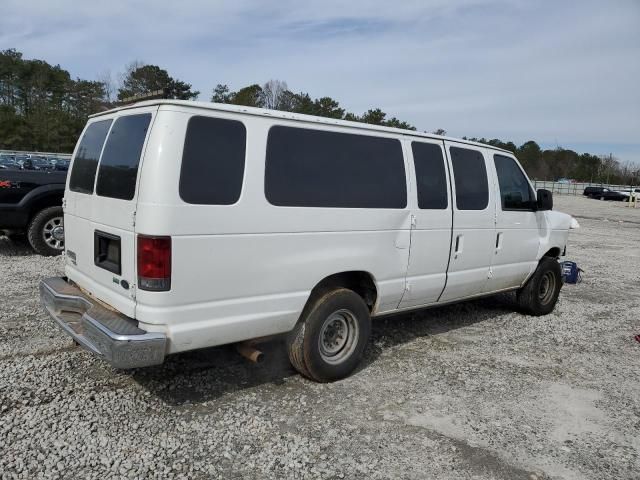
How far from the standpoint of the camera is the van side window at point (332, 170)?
3.75 m

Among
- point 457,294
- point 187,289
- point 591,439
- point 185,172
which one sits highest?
point 185,172

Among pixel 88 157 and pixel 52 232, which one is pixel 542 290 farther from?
pixel 52 232

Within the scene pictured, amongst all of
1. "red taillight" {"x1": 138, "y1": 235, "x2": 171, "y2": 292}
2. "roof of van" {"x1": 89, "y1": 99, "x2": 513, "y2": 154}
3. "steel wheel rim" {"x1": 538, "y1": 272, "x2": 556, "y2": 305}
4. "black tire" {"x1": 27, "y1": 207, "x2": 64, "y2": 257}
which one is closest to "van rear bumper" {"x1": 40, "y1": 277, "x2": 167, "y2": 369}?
"red taillight" {"x1": 138, "y1": 235, "x2": 171, "y2": 292}

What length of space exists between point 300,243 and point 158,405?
1.59 meters

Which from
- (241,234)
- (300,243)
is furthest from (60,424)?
(300,243)

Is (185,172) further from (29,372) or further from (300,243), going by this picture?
(29,372)

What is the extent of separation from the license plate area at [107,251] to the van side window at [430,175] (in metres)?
2.63

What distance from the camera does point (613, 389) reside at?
455 centimetres

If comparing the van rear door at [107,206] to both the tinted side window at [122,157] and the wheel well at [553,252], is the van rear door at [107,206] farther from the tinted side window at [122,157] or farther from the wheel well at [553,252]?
the wheel well at [553,252]

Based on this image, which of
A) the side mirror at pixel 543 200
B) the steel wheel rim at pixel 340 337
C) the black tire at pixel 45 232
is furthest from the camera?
the black tire at pixel 45 232

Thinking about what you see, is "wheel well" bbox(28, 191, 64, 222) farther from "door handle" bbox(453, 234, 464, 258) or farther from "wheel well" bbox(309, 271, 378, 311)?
"door handle" bbox(453, 234, 464, 258)

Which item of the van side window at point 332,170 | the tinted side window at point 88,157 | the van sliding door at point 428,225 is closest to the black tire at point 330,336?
the van sliding door at point 428,225

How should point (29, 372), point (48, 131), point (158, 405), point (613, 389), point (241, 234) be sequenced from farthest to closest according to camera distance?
point (48, 131) → point (613, 389) → point (29, 372) → point (158, 405) → point (241, 234)

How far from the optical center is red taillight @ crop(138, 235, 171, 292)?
10.5 ft
